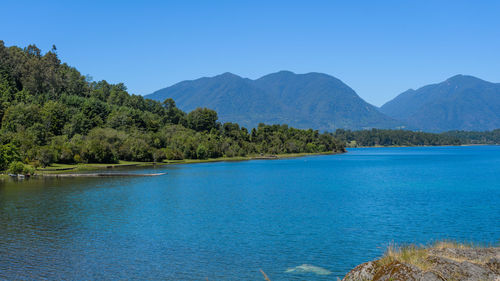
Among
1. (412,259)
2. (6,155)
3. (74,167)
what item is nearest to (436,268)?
(412,259)

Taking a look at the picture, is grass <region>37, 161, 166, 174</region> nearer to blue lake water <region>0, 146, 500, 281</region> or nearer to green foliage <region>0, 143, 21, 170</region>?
green foliage <region>0, 143, 21, 170</region>

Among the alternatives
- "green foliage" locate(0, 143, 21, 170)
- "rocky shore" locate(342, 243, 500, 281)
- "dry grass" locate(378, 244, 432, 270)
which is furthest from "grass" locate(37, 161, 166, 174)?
"rocky shore" locate(342, 243, 500, 281)

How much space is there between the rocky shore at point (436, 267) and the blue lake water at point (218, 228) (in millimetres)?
10314

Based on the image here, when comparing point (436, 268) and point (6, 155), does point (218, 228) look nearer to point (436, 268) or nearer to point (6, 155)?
point (436, 268)

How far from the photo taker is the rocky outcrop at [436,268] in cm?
1727

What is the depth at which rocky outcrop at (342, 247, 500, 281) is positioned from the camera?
17.3 m

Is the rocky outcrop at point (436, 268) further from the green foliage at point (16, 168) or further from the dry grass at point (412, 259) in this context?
the green foliage at point (16, 168)

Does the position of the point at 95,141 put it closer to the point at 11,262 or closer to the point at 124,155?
the point at 124,155

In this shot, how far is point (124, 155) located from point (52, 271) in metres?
149

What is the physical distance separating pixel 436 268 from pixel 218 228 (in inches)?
1219

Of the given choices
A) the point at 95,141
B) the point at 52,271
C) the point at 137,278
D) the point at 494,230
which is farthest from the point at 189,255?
the point at 95,141

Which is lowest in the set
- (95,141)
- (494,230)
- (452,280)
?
(494,230)

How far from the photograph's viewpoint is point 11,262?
32.3 m

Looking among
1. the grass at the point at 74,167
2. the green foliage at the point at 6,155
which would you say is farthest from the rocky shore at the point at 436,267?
the grass at the point at 74,167
